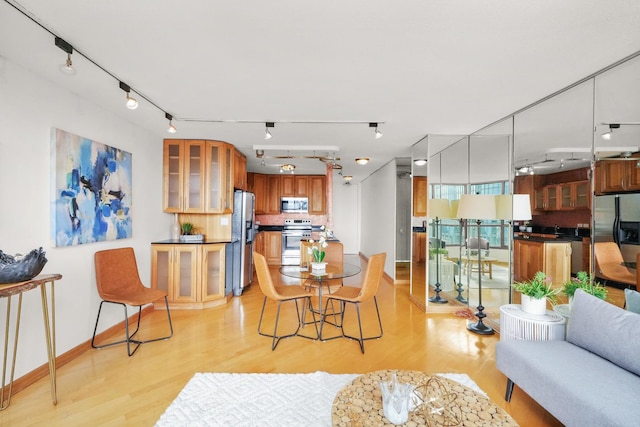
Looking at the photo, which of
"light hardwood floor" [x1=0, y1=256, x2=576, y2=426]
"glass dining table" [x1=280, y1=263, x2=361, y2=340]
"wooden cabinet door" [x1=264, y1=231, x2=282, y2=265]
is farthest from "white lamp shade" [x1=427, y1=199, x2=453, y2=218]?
"wooden cabinet door" [x1=264, y1=231, x2=282, y2=265]

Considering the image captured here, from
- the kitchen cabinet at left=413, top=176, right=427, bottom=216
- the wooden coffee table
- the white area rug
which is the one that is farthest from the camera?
the kitchen cabinet at left=413, top=176, right=427, bottom=216

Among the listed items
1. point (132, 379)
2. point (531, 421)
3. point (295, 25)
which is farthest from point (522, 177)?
point (132, 379)

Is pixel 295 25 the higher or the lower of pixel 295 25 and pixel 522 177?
the higher

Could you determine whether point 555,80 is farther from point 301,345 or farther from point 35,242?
point 35,242

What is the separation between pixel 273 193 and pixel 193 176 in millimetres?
3337

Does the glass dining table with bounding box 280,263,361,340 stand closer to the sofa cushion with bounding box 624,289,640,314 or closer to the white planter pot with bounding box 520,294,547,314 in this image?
the white planter pot with bounding box 520,294,547,314

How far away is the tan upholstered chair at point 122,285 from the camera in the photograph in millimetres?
2877

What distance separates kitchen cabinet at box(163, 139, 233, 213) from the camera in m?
4.36

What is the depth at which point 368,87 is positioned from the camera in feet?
8.36

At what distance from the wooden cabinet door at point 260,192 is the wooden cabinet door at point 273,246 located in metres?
0.70

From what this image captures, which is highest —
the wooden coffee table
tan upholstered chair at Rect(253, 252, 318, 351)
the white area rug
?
tan upholstered chair at Rect(253, 252, 318, 351)

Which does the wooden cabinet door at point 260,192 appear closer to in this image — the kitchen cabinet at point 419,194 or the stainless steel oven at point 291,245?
the stainless steel oven at point 291,245

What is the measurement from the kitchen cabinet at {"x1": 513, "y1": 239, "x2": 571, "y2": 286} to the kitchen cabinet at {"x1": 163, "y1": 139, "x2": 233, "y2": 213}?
3.86m

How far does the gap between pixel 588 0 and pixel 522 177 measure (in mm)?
1892
